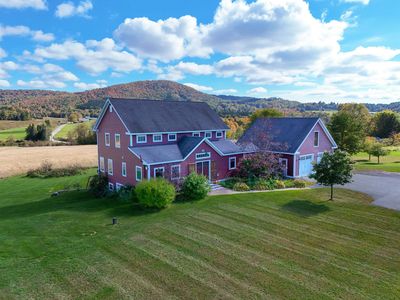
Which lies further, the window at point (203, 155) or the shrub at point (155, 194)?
the window at point (203, 155)

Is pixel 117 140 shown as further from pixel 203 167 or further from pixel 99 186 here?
pixel 203 167

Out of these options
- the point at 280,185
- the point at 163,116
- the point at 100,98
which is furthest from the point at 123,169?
the point at 100,98

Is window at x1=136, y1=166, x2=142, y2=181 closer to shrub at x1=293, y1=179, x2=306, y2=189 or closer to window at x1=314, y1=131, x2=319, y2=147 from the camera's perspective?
shrub at x1=293, y1=179, x2=306, y2=189

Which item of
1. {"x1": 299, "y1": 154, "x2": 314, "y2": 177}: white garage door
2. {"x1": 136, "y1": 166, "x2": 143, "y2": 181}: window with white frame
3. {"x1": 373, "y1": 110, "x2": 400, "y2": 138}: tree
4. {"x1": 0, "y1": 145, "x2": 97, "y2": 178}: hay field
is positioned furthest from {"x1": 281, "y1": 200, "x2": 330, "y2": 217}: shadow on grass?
{"x1": 373, "y1": 110, "x2": 400, "y2": 138}: tree

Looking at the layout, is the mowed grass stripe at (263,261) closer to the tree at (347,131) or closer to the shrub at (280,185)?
Answer: the shrub at (280,185)

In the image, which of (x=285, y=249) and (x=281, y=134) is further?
(x=281, y=134)

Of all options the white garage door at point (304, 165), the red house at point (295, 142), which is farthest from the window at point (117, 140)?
the white garage door at point (304, 165)

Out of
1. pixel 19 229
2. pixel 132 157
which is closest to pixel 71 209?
pixel 19 229
